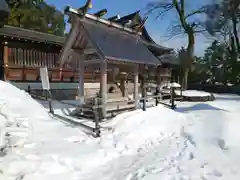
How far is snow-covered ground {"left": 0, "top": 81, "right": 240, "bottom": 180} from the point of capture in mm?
4922

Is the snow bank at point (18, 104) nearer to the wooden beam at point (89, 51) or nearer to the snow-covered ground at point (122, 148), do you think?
the snow-covered ground at point (122, 148)

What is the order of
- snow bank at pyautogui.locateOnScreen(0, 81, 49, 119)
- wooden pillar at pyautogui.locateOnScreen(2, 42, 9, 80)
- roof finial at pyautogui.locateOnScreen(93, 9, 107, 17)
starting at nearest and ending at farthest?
snow bank at pyautogui.locateOnScreen(0, 81, 49, 119) < roof finial at pyautogui.locateOnScreen(93, 9, 107, 17) < wooden pillar at pyautogui.locateOnScreen(2, 42, 9, 80)

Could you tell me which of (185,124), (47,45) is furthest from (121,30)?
(47,45)

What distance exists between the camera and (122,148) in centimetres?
678

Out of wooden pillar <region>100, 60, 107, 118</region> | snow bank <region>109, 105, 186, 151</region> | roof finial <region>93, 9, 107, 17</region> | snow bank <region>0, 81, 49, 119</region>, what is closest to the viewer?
snow bank <region>109, 105, 186, 151</region>

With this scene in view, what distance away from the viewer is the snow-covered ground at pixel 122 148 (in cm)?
492

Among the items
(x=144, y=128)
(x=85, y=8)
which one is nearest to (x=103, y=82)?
(x=144, y=128)

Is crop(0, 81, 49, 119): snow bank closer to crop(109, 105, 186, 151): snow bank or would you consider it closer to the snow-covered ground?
the snow-covered ground

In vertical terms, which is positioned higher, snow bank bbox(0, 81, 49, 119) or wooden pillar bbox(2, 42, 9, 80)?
wooden pillar bbox(2, 42, 9, 80)

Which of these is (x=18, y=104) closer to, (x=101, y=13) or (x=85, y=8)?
(x=85, y=8)

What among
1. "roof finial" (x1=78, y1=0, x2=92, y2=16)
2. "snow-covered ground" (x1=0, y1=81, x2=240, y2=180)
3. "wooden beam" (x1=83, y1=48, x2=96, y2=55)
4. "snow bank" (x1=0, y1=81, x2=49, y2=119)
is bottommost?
"snow-covered ground" (x1=0, y1=81, x2=240, y2=180)

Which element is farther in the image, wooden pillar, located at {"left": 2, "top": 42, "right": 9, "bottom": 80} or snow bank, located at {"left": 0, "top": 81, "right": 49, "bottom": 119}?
wooden pillar, located at {"left": 2, "top": 42, "right": 9, "bottom": 80}

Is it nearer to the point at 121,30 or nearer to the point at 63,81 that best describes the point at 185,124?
the point at 121,30

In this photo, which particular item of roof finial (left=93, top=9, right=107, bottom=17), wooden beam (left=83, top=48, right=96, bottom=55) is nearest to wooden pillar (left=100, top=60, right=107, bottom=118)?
wooden beam (left=83, top=48, right=96, bottom=55)
